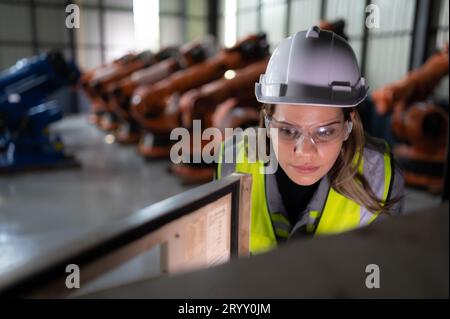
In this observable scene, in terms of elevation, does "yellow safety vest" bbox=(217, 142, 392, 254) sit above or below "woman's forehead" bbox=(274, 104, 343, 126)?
below

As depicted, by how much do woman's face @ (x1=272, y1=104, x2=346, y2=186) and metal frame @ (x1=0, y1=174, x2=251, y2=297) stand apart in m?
0.32

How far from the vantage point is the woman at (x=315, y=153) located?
1007 mm

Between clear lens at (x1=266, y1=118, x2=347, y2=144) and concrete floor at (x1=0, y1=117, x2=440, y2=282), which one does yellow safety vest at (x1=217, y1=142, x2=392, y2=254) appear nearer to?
clear lens at (x1=266, y1=118, x2=347, y2=144)

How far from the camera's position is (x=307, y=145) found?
1011 mm

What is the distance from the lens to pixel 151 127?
581 centimetres

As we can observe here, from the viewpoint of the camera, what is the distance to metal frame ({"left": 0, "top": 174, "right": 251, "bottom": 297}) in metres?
0.38

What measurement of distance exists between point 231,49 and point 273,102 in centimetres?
357

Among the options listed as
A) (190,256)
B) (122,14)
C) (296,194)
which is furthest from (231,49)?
(122,14)

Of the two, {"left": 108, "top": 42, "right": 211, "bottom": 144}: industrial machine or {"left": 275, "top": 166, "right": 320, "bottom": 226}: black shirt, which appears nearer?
{"left": 275, "top": 166, "right": 320, "bottom": 226}: black shirt
